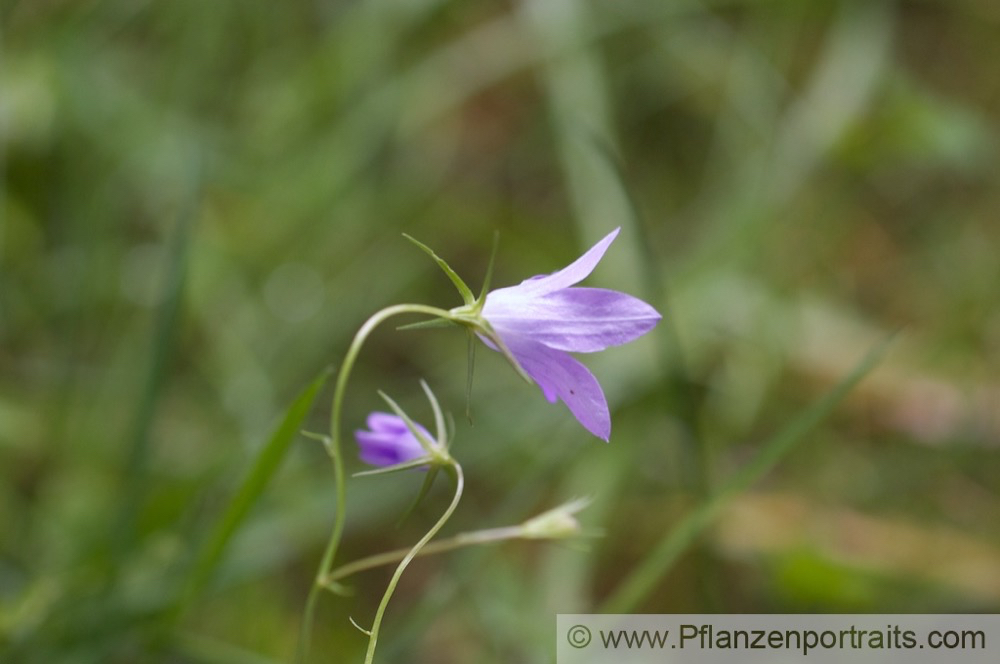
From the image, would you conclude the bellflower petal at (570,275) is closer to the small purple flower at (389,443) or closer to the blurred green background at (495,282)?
the small purple flower at (389,443)

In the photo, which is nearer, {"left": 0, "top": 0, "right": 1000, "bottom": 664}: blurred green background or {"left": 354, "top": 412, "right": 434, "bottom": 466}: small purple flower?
{"left": 354, "top": 412, "right": 434, "bottom": 466}: small purple flower

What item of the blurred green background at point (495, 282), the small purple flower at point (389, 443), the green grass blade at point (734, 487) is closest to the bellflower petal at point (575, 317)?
the small purple flower at point (389, 443)

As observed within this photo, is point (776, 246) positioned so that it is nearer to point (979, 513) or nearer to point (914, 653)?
point (979, 513)

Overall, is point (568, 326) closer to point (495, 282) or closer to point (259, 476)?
point (259, 476)

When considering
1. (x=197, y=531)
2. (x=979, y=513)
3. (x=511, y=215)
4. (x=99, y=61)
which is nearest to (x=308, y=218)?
(x=511, y=215)

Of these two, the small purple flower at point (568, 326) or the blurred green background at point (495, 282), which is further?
the blurred green background at point (495, 282)

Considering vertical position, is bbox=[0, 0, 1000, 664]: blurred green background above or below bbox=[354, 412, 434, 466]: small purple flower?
above

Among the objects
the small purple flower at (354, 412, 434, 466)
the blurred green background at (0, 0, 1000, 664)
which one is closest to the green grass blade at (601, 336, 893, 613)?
the blurred green background at (0, 0, 1000, 664)

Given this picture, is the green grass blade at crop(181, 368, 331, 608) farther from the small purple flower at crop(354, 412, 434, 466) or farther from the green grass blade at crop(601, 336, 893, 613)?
the green grass blade at crop(601, 336, 893, 613)
